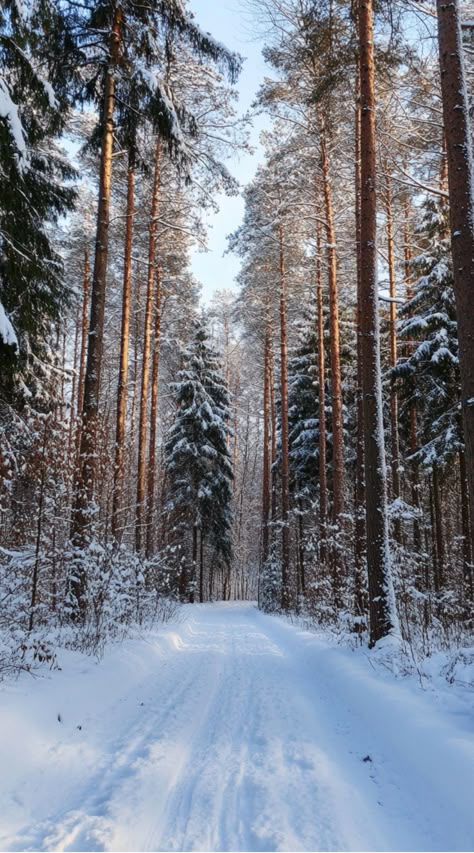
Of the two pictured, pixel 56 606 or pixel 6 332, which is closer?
pixel 6 332

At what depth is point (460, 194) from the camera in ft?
16.5

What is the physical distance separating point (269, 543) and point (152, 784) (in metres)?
20.7

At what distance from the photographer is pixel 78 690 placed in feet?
14.9

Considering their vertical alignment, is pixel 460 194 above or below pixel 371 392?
above

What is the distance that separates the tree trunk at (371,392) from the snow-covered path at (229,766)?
1.39m

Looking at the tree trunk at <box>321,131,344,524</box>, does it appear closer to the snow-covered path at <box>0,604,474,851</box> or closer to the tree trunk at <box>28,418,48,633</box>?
the snow-covered path at <box>0,604,474,851</box>

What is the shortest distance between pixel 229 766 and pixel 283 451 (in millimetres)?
14870

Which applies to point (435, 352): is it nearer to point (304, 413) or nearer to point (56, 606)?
point (304, 413)

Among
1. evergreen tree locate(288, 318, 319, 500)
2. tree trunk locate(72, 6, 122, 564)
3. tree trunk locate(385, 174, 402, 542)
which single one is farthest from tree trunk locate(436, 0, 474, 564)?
evergreen tree locate(288, 318, 319, 500)

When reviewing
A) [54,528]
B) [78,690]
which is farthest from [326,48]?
[78,690]

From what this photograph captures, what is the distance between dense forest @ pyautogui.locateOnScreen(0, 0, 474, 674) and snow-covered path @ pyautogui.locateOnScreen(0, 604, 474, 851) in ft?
3.91

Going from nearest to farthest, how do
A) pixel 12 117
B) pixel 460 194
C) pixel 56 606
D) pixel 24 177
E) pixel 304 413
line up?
pixel 460 194 → pixel 12 117 → pixel 24 177 → pixel 56 606 → pixel 304 413

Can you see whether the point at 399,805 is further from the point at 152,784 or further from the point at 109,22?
the point at 109,22

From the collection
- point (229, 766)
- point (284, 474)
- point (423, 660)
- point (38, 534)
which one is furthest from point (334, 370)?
point (229, 766)
